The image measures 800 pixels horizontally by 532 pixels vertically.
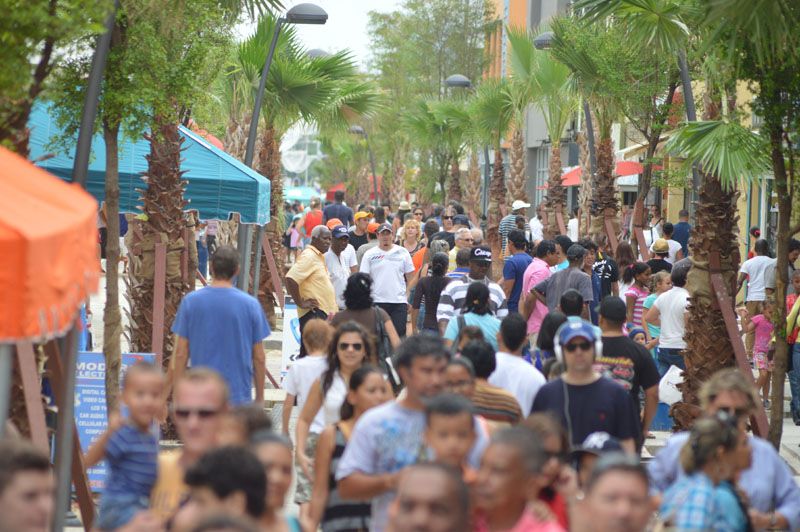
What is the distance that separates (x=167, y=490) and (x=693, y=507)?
205cm

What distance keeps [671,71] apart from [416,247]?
541cm

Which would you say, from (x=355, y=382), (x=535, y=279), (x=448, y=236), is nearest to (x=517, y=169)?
(x=448, y=236)

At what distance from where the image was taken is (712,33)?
8852mm

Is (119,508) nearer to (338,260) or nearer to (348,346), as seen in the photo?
(348,346)

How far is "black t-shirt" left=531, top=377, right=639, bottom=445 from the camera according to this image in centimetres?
573

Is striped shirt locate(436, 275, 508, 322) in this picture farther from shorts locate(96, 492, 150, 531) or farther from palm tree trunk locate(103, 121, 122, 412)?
shorts locate(96, 492, 150, 531)

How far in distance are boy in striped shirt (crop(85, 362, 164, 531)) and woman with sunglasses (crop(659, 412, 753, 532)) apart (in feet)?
6.77

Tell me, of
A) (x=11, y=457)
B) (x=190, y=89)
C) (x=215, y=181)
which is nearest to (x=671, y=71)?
(x=215, y=181)

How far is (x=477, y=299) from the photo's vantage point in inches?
320

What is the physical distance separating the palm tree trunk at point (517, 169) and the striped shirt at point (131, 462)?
27.9 meters

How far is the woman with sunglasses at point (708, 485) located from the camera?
166 inches

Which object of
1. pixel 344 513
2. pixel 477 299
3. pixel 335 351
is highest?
pixel 477 299

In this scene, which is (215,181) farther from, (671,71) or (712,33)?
(671,71)

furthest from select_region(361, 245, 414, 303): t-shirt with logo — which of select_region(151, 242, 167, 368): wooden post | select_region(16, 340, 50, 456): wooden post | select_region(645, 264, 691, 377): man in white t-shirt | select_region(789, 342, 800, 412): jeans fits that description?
select_region(16, 340, 50, 456): wooden post
